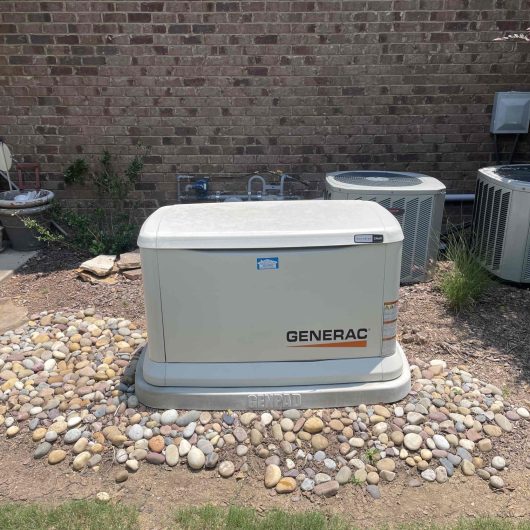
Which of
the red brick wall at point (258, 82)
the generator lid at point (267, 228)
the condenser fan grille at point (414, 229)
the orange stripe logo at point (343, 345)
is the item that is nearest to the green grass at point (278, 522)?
the orange stripe logo at point (343, 345)

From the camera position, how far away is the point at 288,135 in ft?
18.6

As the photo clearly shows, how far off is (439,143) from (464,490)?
4.14 m

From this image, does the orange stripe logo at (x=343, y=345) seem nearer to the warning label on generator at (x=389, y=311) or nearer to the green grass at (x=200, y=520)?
the warning label on generator at (x=389, y=311)

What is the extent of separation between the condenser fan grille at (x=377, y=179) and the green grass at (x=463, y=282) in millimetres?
804

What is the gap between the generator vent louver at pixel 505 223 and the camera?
4.36m

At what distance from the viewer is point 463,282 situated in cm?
409

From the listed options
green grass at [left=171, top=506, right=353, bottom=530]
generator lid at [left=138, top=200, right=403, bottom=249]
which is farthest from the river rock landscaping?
generator lid at [left=138, top=200, right=403, bottom=249]

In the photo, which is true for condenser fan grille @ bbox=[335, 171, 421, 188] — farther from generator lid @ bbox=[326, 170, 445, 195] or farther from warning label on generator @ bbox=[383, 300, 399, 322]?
warning label on generator @ bbox=[383, 300, 399, 322]

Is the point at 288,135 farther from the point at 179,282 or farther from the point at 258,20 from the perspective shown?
the point at 179,282

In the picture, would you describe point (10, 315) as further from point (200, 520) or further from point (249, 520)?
point (249, 520)

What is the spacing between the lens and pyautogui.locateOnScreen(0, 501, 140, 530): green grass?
2.29 metres

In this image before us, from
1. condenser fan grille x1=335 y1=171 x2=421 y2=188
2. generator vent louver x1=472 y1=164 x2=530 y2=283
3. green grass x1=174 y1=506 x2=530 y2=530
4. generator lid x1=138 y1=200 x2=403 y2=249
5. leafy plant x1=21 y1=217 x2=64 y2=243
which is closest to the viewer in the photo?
green grass x1=174 y1=506 x2=530 y2=530

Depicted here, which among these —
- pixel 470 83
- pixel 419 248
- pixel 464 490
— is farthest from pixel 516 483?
pixel 470 83

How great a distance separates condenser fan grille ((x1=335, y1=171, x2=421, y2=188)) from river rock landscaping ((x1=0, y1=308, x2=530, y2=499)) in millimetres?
1897
